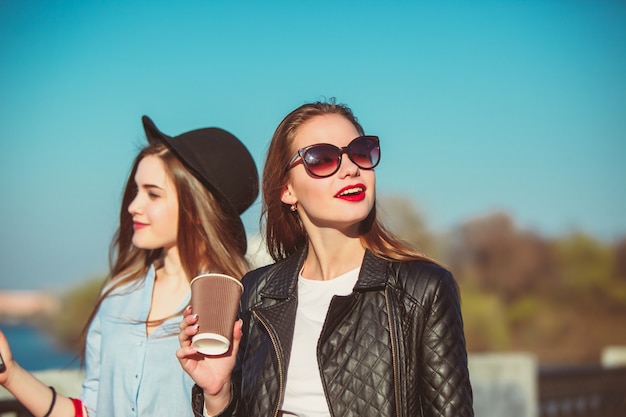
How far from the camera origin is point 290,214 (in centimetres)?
301

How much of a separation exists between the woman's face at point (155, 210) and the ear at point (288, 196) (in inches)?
38.0

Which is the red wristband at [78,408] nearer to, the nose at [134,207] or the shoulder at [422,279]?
the nose at [134,207]

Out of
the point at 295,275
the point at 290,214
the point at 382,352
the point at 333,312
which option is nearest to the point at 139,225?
the point at 290,214

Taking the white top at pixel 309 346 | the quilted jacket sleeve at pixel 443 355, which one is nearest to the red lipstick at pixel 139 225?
the white top at pixel 309 346

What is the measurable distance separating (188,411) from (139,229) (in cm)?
94

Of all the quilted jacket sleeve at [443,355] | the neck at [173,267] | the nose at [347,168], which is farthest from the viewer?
the neck at [173,267]

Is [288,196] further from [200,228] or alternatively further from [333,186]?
[200,228]

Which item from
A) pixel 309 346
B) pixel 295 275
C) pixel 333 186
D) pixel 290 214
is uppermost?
pixel 333 186

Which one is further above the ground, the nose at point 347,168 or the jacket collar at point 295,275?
the nose at point 347,168

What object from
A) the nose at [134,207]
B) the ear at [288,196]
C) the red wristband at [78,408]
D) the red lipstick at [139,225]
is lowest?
the red wristband at [78,408]

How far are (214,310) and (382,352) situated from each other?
0.56 m

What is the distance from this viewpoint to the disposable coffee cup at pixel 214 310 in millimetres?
2344

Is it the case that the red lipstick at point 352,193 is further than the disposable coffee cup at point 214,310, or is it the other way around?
the red lipstick at point 352,193

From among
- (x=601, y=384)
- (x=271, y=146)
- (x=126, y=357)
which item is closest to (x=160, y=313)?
(x=126, y=357)
